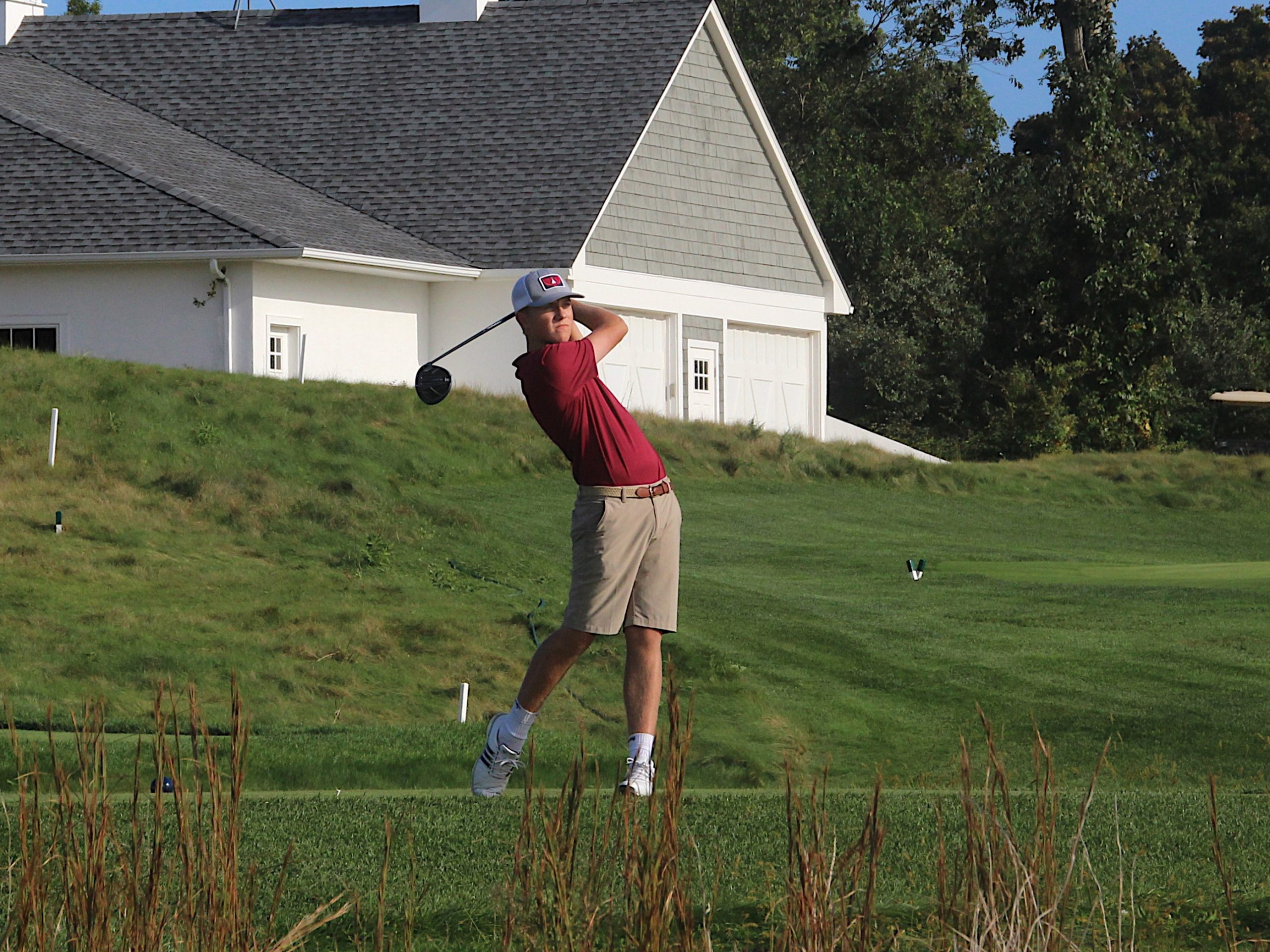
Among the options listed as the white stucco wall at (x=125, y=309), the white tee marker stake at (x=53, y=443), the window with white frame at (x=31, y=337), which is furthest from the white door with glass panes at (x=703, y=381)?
the white tee marker stake at (x=53, y=443)

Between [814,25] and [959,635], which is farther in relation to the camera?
[814,25]

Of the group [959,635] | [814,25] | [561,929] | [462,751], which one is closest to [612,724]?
[462,751]

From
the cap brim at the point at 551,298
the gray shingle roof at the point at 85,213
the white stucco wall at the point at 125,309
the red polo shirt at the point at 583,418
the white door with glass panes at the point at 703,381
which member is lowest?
the red polo shirt at the point at 583,418

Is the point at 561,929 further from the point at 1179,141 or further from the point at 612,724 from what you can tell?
the point at 1179,141

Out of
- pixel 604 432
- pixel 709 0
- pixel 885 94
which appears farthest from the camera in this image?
pixel 885 94

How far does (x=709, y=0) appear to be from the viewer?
33438 mm

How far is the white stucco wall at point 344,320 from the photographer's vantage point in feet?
89.6

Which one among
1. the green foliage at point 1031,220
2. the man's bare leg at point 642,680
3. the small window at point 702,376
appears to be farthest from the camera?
the green foliage at point 1031,220

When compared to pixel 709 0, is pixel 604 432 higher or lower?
lower

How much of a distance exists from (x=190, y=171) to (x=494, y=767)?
23.6 metres

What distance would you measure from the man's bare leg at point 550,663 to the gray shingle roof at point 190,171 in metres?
19.6

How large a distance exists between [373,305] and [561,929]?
83.0 feet

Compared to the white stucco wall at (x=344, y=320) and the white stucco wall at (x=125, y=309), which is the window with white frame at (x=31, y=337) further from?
the white stucco wall at (x=344, y=320)

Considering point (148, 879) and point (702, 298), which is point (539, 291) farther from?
point (702, 298)
